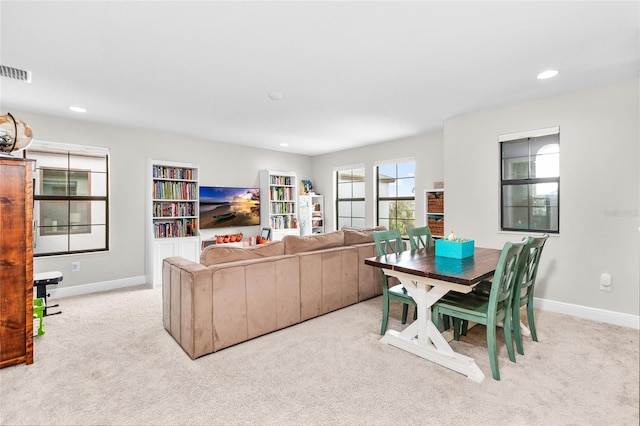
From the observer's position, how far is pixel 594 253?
10.5 ft

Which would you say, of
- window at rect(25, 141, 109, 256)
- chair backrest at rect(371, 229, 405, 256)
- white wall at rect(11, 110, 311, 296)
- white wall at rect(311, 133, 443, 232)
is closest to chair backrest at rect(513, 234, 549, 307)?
chair backrest at rect(371, 229, 405, 256)

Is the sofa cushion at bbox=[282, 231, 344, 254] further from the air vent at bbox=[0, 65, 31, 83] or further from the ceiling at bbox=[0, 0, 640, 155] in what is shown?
the air vent at bbox=[0, 65, 31, 83]

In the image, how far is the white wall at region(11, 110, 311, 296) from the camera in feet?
13.7

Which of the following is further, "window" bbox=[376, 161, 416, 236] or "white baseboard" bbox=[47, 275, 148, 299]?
A: "window" bbox=[376, 161, 416, 236]

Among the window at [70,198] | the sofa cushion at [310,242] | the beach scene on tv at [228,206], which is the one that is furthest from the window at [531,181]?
the window at [70,198]

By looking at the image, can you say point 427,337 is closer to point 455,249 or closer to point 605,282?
point 455,249

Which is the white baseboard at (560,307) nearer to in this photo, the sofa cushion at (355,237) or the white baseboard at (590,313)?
the white baseboard at (590,313)

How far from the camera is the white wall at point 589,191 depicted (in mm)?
3016

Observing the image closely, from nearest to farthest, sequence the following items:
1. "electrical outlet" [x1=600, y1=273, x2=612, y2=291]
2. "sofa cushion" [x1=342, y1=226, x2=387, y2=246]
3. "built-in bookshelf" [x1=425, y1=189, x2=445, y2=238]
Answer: "electrical outlet" [x1=600, y1=273, x2=612, y2=291]
"sofa cushion" [x1=342, y1=226, x2=387, y2=246]
"built-in bookshelf" [x1=425, y1=189, x2=445, y2=238]

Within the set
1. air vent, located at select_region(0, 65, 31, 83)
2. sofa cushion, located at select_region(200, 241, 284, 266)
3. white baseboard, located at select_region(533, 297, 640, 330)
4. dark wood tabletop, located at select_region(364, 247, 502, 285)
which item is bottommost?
white baseboard, located at select_region(533, 297, 640, 330)

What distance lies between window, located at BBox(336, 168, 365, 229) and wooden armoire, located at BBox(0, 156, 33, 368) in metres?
5.13

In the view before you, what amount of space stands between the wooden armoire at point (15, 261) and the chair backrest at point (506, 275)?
3483mm

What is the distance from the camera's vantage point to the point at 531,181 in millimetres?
3678

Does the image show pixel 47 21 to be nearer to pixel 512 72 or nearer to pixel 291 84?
pixel 291 84
